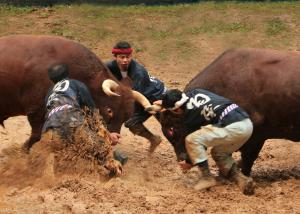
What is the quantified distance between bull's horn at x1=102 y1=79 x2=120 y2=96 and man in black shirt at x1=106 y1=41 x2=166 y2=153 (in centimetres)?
46

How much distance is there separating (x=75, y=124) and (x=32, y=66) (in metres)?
1.42

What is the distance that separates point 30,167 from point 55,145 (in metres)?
0.40

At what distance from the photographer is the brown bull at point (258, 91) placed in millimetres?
6918

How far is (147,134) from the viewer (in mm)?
8445

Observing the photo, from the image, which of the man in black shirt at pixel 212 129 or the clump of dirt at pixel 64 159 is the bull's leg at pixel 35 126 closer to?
the clump of dirt at pixel 64 159

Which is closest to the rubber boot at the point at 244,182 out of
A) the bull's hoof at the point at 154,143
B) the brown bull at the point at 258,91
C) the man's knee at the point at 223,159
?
the man's knee at the point at 223,159

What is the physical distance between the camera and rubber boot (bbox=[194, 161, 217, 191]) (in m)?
6.46

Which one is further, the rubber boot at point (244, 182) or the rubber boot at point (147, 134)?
the rubber boot at point (147, 134)

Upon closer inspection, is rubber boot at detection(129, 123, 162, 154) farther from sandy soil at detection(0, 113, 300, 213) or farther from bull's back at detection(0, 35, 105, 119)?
bull's back at detection(0, 35, 105, 119)

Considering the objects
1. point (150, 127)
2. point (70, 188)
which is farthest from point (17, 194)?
point (150, 127)

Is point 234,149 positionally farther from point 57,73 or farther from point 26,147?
point 26,147

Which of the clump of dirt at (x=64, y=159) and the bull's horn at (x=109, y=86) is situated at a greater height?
the bull's horn at (x=109, y=86)

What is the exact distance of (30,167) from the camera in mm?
6500

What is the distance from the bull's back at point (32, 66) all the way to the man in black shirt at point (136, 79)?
337 mm
